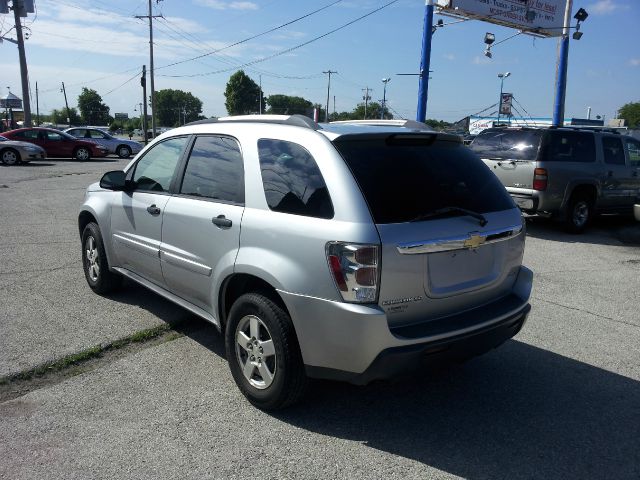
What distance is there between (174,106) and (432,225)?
159 m

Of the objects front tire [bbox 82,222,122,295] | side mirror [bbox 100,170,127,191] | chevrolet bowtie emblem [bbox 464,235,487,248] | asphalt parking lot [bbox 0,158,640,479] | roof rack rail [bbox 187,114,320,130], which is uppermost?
roof rack rail [bbox 187,114,320,130]

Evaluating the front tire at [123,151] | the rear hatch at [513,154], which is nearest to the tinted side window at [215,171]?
the rear hatch at [513,154]

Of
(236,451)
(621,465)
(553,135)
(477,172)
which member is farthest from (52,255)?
(553,135)

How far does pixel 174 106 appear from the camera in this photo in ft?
495

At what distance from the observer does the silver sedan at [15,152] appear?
21.3 m

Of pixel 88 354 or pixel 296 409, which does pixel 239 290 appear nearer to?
pixel 296 409

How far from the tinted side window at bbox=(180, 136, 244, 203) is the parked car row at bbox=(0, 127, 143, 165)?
20.9 m

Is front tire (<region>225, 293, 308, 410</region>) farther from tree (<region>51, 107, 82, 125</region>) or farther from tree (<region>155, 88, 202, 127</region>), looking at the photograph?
tree (<region>155, 88, 202, 127</region>)

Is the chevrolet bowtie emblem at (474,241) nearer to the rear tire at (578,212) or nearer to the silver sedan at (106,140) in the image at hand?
the rear tire at (578,212)

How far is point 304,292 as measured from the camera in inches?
114

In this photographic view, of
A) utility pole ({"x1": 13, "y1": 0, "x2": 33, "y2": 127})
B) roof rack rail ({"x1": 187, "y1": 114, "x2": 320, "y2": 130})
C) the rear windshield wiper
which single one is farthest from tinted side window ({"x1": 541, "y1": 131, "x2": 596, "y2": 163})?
utility pole ({"x1": 13, "y1": 0, "x2": 33, "y2": 127})

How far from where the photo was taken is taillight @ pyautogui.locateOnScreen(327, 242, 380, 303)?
2.78 meters

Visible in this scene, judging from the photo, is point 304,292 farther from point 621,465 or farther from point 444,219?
point 621,465

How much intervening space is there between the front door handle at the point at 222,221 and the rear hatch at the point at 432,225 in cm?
90
